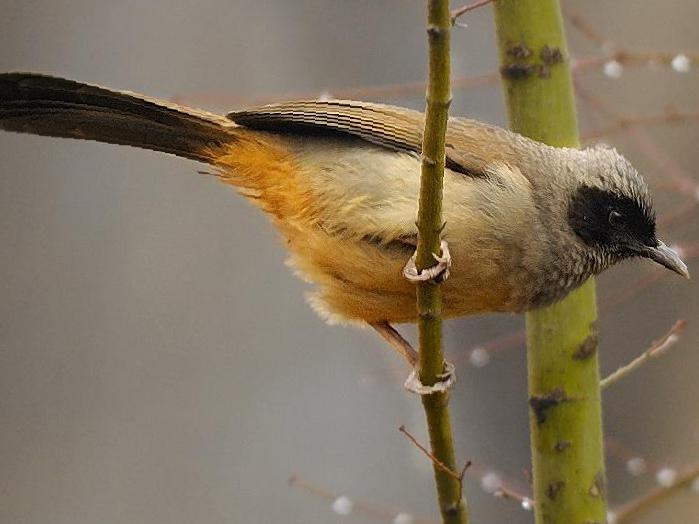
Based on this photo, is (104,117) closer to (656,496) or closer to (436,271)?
(436,271)

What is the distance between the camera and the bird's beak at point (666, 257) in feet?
12.7

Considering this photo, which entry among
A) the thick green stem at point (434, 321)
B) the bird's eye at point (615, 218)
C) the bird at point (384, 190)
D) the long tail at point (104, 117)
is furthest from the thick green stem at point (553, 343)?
the long tail at point (104, 117)

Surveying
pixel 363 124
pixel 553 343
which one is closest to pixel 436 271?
pixel 553 343

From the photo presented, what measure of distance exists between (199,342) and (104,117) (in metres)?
2.98

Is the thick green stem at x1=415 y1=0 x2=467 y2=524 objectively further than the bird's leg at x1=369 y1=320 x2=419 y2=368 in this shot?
No

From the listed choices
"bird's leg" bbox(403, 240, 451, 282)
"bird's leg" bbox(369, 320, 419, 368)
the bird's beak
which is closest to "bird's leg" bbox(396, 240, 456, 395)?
"bird's leg" bbox(403, 240, 451, 282)

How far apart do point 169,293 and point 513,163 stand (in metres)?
3.18

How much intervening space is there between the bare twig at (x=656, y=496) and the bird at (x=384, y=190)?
64 centimetres

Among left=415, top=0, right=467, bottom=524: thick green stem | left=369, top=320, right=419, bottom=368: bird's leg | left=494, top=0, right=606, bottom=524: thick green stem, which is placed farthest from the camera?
left=369, top=320, right=419, bottom=368: bird's leg

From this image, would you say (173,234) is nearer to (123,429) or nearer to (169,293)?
(169,293)

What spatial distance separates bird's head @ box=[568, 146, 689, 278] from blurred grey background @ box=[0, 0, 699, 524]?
7.05 ft

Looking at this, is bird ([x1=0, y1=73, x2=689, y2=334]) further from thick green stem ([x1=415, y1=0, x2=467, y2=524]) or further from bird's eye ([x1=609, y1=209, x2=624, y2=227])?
thick green stem ([x1=415, y1=0, x2=467, y2=524])

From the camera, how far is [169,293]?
659 centimetres

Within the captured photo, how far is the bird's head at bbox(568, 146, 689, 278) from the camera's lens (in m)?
3.92
